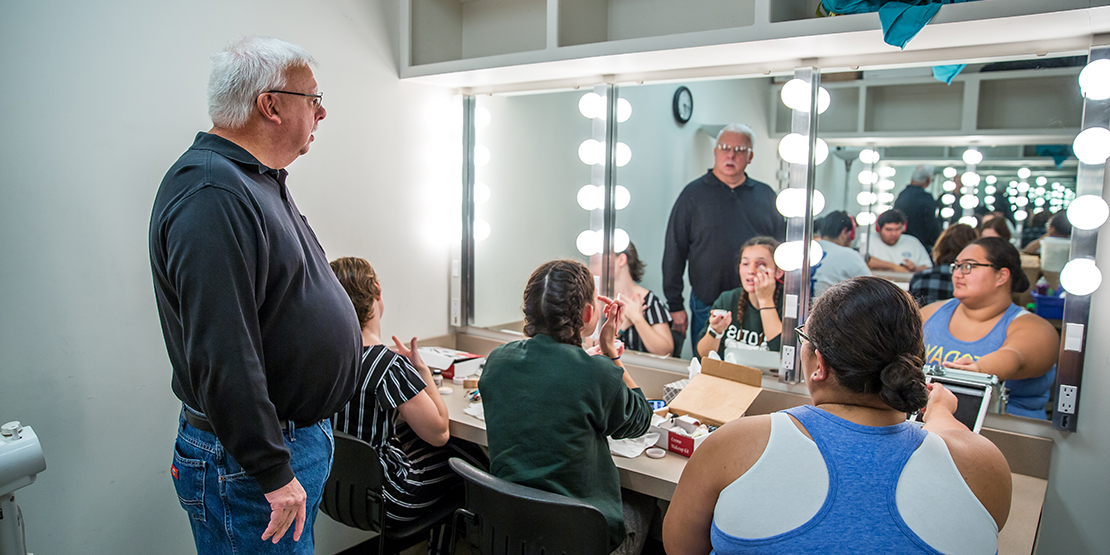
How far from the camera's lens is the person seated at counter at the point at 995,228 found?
1739mm

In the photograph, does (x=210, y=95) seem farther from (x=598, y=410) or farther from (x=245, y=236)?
(x=598, y=410)

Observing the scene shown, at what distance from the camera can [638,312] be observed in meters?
2.32

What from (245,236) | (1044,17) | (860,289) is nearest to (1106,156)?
(1044,17)

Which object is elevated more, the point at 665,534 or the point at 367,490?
the point at 665,534

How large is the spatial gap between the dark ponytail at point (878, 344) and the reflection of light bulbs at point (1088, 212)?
1007mm

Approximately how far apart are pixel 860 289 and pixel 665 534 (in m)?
0.49

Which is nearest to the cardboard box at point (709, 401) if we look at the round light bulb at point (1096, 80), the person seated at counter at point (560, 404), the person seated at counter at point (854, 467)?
the person seated at counter at point (560, 404)

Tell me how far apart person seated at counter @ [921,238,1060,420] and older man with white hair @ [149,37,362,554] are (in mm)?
1602

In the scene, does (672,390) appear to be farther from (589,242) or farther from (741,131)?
(741,131)

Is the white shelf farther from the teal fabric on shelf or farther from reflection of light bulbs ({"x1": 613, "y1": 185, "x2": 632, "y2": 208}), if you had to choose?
reflection of light bulbs ({"x1": 613, "y1": 185, "x2": 632, "y2": 208})

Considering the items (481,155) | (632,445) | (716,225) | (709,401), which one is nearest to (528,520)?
(632,445)

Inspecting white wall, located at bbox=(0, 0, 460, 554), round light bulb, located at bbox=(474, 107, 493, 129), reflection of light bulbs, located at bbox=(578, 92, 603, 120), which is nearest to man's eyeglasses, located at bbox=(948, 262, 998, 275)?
reflection of light bulbs, located at bbox=(578, 92, 603, 120)

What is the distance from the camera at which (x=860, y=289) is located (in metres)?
0.95

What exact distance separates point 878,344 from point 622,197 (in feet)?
4.84
